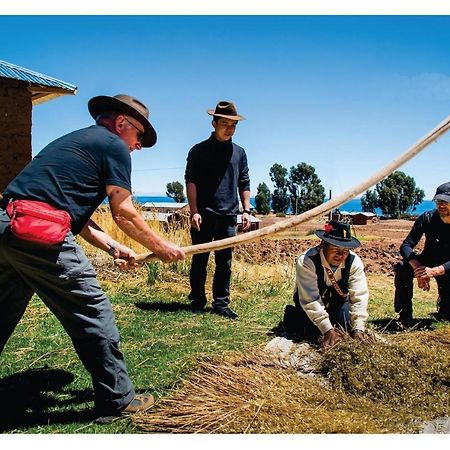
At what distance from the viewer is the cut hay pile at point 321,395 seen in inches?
114

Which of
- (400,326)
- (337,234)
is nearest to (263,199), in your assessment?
(400,326)

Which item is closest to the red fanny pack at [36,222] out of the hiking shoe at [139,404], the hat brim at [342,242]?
the hiking shoe at [139,404]

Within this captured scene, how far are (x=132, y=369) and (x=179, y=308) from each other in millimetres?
1918

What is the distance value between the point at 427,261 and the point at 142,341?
2649 millimetres

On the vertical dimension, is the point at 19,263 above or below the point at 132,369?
above

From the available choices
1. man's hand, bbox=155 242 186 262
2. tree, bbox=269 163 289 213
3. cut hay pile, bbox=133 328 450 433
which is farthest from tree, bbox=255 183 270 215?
man's hand, bbox=155 242 186 262

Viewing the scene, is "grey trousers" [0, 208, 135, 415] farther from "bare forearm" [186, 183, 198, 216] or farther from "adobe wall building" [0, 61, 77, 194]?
"adobe wall building" [0, 61, 77, 194]

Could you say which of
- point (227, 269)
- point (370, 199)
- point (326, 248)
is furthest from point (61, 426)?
point (370, 199)

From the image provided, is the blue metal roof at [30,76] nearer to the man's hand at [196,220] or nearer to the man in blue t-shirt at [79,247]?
the man's hand at [196,220]

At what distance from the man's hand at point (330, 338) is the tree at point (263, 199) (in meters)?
31.5

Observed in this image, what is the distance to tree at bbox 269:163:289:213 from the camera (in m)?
32.4

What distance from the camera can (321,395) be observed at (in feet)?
10.5

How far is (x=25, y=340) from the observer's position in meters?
4.69
